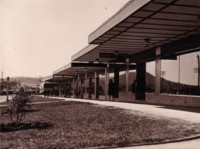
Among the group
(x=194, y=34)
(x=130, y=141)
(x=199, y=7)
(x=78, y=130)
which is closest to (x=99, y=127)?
(x=78, y=130)

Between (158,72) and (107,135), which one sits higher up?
(158,72)

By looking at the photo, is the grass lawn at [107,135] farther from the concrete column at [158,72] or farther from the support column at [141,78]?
the support column at [141,78]

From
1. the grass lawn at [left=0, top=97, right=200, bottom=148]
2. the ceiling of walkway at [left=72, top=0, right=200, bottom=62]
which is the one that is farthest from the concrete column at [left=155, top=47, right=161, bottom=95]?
the grass lawn at [left=0, top=97, right=200, bottom=148]

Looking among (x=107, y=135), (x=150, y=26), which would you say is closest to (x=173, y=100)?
(x=150, y=26)

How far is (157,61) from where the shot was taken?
910 inches

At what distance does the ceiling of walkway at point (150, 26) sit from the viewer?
13570mm

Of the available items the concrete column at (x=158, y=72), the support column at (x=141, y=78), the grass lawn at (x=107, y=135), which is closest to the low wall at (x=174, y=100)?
the concrete column at (x=158, y=72)

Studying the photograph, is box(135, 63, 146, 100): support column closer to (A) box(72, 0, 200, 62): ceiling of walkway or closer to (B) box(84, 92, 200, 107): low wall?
(A) box(72, 0, 200, 62): ceiling of walkway

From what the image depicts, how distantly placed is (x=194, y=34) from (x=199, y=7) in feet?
19.6

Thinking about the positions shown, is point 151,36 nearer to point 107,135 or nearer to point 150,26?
point 150,26

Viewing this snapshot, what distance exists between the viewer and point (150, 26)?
57.3 feet

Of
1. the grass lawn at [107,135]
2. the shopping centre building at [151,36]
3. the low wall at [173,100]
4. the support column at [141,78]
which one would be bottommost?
the grass lawn at [107,135]

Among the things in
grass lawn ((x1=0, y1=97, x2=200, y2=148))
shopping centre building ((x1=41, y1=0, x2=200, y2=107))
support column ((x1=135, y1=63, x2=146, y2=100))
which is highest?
shopping centre building ((x1=41, y1=0, x2=200, y2=107))

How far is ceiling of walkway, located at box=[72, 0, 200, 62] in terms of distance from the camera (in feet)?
44.5
